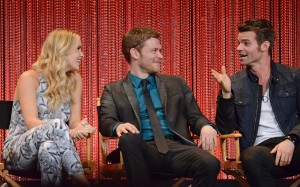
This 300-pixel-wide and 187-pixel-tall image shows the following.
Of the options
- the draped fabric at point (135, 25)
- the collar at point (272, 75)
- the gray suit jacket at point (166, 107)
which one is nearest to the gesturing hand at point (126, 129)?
the gray suit jacket at point (166, 107)

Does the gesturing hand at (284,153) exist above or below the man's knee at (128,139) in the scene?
below

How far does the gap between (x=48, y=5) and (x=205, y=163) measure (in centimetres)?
229

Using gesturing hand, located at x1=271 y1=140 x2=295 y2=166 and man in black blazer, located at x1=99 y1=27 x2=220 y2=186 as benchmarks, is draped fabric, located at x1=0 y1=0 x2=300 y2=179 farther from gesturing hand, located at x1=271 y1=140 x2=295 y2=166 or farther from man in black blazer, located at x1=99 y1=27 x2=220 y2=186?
gesturing hand, located at x1=271 y1=140 x2=295 y2=166

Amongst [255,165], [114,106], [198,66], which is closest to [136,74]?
[114,106]

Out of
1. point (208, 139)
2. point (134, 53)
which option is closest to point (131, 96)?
point (134, 53)

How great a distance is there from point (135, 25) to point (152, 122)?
156 cm

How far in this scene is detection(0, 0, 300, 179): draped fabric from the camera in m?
5.32

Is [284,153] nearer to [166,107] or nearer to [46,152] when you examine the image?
[166,107]

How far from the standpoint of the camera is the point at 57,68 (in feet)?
13.6

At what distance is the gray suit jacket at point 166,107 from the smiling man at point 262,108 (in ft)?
0.63

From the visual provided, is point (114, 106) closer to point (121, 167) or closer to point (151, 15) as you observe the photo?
point (121, 167)

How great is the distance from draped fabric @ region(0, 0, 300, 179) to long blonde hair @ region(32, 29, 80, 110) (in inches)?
44.0

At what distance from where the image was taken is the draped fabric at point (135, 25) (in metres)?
5.32

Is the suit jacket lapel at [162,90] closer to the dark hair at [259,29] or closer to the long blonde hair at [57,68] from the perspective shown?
the long blonde hair at [57,68]
